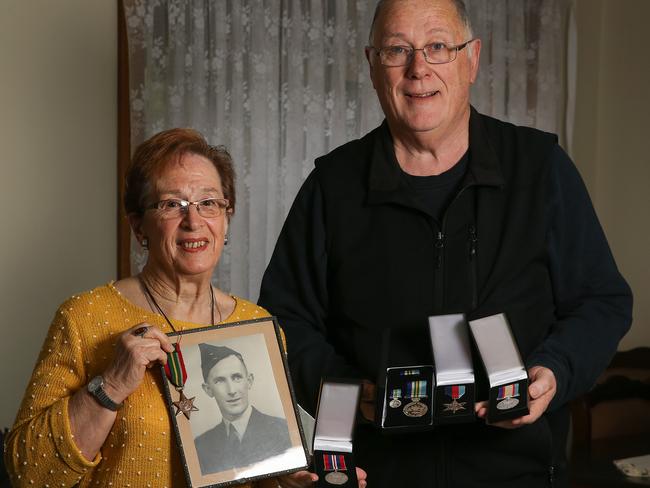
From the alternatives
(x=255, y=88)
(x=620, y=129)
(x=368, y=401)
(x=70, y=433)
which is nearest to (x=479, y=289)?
(x=368, y=401)

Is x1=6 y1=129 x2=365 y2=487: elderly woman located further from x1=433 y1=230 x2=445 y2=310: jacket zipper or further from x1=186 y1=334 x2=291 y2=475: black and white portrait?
x1=433 y1=230 x2=445 y2=310: jacket zipper

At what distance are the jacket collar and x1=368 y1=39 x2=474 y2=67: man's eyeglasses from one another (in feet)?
0.57

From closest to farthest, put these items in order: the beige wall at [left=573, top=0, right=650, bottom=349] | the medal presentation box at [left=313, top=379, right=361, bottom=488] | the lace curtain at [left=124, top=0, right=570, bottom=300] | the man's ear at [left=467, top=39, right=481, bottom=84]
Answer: the medal presentation box at [left=313, top=379, right=361, bottom=488]
the man's ear at [left=467, top=39, right=481, bottom=84]
the lace curtain at [left=124, top=0, right=570, bottom=300]
the beige wall at [left=573, top=0, right=650, bottom=349]

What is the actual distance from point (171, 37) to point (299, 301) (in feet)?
6.86

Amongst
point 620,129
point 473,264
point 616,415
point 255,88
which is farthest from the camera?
point 620,129

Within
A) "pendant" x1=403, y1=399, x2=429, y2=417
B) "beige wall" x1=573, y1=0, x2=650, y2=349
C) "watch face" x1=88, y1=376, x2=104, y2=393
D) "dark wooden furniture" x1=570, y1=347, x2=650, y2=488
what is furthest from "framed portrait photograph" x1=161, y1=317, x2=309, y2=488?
"beige wall" x1=573, y1=0, x2=650, y2=349

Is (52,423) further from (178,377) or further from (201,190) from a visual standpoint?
(201,190)

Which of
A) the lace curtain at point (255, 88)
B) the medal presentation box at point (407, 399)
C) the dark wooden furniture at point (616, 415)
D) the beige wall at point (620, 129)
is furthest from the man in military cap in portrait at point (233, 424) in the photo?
the beige wall at point (620, 129)

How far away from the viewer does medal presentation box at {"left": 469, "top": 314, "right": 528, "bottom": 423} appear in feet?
5.53

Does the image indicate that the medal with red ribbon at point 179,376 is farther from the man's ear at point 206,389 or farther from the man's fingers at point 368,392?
the man's fingers at point 368,392

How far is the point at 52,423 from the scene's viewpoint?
1.56m

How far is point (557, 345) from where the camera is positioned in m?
1.85

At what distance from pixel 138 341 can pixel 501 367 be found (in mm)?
699

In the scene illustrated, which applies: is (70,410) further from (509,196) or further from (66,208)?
(66,208)
